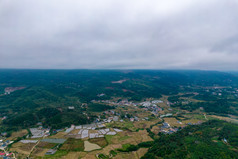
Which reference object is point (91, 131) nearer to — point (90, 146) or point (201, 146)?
point (90, 146)

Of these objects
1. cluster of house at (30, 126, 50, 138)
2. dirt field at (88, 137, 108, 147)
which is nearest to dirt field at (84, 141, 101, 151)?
dirt field at (88, 137, 108, 147)

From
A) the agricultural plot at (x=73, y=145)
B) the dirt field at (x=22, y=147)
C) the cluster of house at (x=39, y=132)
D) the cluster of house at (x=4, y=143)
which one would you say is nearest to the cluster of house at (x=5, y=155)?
the dirt field at (x=22, y=147)

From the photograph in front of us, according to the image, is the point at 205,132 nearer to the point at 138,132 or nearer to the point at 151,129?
the point at 151,129

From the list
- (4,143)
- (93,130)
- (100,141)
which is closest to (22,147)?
(4,143)

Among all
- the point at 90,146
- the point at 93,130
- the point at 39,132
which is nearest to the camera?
the point at 90,146

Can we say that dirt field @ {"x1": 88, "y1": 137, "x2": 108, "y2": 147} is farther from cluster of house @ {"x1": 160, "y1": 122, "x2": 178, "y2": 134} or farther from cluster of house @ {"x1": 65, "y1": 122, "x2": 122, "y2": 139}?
cluster of house @ {"x1": 160, "y1": 122, "x2": 178, "y2": 134}

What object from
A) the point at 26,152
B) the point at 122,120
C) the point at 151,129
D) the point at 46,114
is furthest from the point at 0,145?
the point at 151,129

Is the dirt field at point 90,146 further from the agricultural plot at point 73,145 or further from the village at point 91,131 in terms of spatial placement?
the agricultural plot at point 73,145
